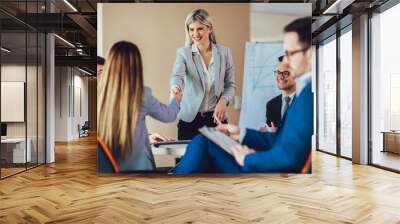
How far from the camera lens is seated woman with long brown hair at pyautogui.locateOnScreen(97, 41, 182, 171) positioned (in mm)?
6344

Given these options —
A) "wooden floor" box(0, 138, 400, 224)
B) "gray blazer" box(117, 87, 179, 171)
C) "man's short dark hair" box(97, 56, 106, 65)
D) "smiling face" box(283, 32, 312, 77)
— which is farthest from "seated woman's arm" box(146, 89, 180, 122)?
"smiling face" box(283, 32, 312, 77)

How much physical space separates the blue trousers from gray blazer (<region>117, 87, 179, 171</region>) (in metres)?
0.51

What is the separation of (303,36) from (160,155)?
3.04 m

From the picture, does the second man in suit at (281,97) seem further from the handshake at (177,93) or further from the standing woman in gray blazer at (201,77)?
the handshake at (177,93)

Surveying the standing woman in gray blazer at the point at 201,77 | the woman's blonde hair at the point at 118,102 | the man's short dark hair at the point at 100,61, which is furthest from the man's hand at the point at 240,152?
the man's short dark hair at the point at 100,61

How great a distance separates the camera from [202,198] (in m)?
5.00

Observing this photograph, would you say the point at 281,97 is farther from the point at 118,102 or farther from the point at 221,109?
the point at 118,102

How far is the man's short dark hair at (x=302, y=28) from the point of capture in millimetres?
6363

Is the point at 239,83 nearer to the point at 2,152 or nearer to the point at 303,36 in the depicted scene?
the point at 303,36

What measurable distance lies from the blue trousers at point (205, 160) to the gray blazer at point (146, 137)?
1.68ft

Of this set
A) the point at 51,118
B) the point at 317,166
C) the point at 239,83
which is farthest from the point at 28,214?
the point at 317,166

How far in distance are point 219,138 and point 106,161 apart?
6.19 feet

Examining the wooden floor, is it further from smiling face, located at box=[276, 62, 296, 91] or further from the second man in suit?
smiling face, located at box=[276, 62, 296, 91]

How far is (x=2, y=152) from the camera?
6.58 metres
